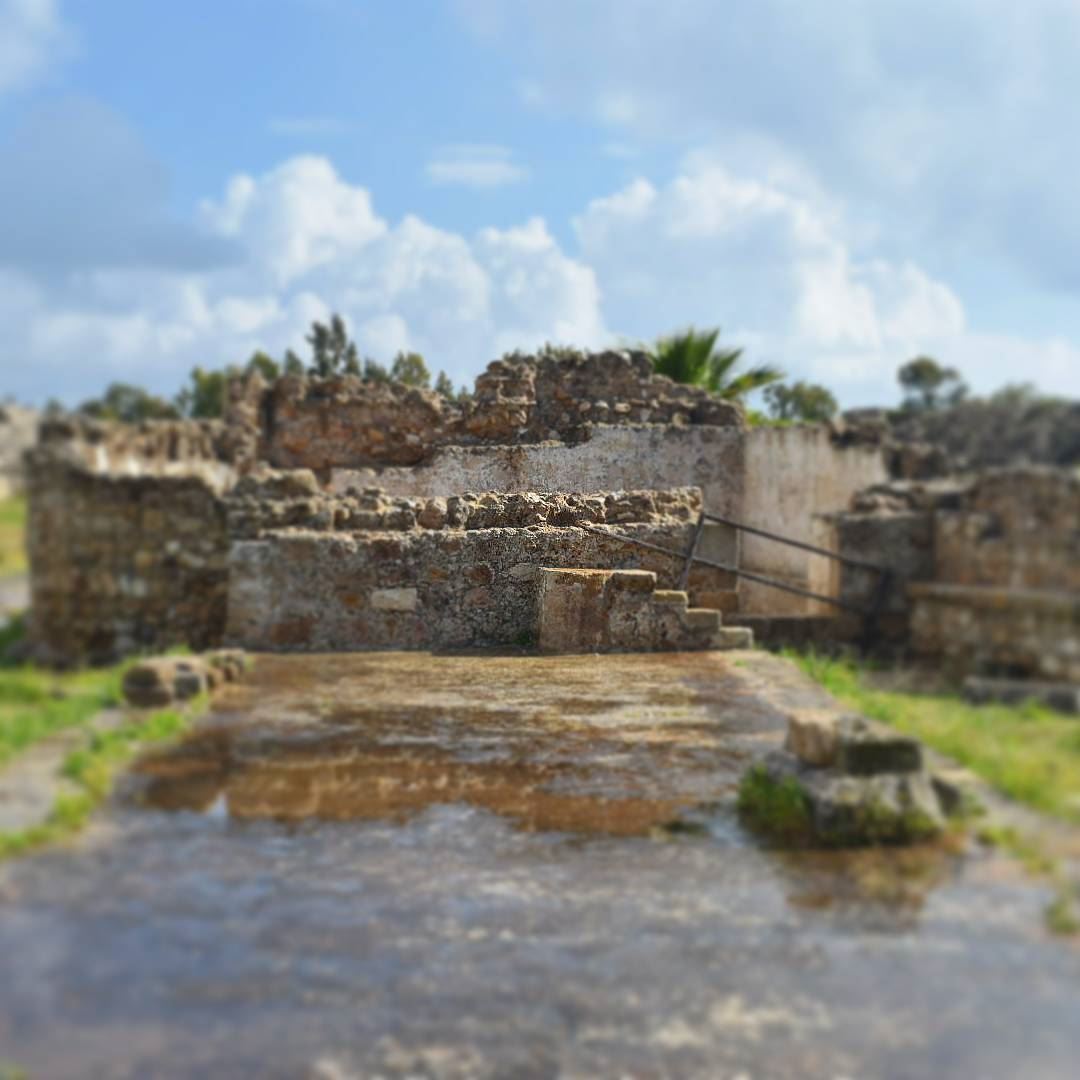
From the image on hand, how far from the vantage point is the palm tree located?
1566cm

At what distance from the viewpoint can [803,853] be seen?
11.5 ft

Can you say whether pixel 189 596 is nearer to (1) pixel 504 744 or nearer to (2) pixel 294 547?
(2) pixel 294 547

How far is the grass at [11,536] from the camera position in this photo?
371 cm

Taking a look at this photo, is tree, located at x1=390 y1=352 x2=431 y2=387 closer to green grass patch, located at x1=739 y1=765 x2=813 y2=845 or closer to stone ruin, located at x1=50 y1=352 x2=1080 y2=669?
stone ruin, located at x1=50 y1=352 x2=1080 y2=669

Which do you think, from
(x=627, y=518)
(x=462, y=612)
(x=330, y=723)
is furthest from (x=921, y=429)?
(x=330, y=723)

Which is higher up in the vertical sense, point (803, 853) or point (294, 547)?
point (294, 547)

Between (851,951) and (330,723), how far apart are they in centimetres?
311

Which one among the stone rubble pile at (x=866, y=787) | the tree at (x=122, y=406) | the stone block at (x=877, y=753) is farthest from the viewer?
the tree at (x=122, y=406)

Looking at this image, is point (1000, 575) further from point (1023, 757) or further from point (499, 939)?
point (499, 939)

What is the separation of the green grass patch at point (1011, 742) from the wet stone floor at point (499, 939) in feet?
0.75

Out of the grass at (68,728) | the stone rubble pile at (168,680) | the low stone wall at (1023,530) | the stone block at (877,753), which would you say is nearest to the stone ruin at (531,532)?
the low stone wall at (1023,530)

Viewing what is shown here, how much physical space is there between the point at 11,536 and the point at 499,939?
2.07 m

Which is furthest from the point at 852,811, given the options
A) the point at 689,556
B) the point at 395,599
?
the point at 689,556

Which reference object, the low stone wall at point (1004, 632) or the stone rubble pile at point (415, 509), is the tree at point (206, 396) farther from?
the low stone wall at point (1004, 632)
